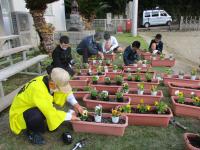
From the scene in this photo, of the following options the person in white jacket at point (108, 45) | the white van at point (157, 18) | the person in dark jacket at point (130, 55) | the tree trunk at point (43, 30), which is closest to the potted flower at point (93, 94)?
the person in dark jacket at point (130, 55)

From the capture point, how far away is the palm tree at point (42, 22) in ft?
21.9

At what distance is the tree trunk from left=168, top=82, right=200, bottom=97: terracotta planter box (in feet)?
14.6

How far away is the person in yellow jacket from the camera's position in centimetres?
240

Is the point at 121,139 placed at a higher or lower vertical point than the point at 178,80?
lower

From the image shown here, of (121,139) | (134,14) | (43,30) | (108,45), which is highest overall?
(134,14)

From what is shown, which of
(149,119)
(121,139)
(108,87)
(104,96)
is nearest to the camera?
(121,139)

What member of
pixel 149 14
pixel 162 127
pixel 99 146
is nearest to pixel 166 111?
pixel 162 127

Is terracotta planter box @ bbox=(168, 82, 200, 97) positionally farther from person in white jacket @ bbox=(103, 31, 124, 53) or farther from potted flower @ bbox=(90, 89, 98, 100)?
person in white jacket @ bbox=(103, 31, 124, 53)

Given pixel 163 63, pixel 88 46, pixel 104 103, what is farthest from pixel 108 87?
pixel 163 63

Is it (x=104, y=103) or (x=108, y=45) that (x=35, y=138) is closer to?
(x=104, y=103)

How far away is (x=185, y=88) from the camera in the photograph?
13.0 ft

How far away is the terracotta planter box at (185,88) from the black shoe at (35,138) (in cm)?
244

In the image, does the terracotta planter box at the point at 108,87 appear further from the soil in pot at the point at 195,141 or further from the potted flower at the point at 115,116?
the soil in pot at the point at 195,141

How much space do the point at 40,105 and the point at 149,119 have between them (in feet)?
4.87
